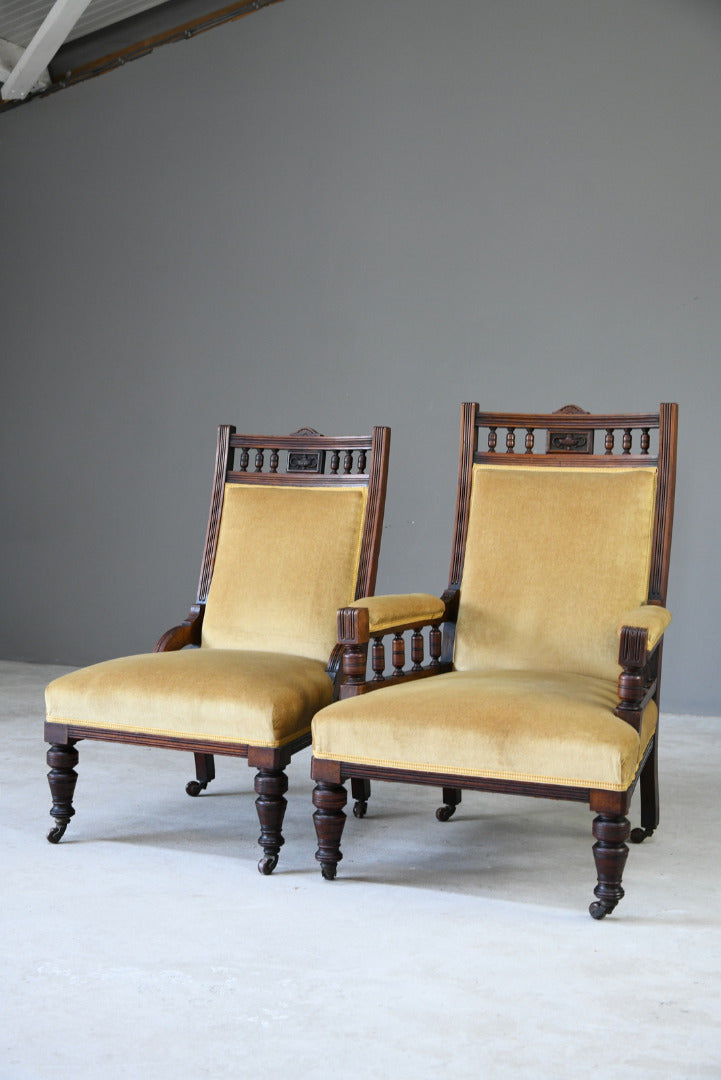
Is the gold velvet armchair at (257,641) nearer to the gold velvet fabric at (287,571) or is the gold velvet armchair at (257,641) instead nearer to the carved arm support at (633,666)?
the gold velvet fabric at (287,571)

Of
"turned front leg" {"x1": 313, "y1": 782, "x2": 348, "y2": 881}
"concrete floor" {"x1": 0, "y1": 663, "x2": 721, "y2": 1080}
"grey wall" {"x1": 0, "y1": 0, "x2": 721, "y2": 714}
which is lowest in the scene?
"concrete floor" {"x1": 0, "y1": 663, "x2": 721, "y2": 1080}

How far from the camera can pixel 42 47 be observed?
5.40 meters

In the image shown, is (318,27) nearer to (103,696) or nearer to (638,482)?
(638,482)

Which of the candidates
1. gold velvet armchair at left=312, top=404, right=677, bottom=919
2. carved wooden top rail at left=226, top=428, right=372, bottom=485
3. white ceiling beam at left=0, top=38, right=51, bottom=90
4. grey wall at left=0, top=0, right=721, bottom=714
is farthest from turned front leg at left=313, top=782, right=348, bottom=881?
white ceiling beam at left=0, top=38, right=51, bottom=90

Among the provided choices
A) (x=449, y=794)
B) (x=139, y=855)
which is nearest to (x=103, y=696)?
(x=139, y=855)

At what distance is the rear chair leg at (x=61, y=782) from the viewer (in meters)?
2.65

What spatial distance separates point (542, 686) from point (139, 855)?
1.03m

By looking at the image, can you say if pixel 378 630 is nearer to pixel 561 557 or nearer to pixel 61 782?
Answer: pixel 561 557

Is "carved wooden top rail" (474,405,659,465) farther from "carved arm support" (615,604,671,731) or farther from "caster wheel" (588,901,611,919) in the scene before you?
"caster wheel" (588,901,611,919)

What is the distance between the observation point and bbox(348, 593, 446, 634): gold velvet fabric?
2512 mm

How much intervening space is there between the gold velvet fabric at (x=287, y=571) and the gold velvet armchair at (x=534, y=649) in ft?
0.75

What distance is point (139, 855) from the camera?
258 cm

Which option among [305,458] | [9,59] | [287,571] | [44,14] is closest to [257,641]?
[287,571]

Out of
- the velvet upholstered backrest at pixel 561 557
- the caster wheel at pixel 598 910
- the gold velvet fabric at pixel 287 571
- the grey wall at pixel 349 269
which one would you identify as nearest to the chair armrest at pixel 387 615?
the velvet upholstered backrest at pixel 561 557
